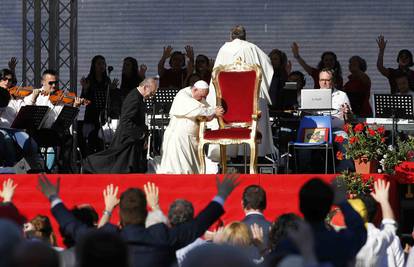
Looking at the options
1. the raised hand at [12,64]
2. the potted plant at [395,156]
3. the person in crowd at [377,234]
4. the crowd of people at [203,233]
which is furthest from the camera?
the raised hand at [12,64]

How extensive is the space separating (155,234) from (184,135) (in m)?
6.58

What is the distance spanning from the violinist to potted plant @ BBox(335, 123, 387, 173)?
135 inches

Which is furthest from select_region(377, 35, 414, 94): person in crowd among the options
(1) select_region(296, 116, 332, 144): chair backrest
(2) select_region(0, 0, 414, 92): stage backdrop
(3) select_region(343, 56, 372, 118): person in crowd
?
(1) select_region(296, 116, 332, 144): chair backrest

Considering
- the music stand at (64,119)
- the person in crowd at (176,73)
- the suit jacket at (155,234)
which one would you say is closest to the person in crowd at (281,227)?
the suit jacket at (155,234)

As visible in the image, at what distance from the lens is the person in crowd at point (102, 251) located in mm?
3400

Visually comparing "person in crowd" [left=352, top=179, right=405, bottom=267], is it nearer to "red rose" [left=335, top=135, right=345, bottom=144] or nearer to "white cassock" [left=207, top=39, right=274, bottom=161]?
"red rose" [left=335, top=135, right=345, bottom=144]

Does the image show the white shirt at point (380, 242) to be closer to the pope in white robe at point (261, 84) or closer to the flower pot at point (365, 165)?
the flower pot at point (365, 165)

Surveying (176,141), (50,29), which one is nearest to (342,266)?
(176,141)

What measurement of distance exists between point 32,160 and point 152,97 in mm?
1581

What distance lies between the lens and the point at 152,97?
12641mm

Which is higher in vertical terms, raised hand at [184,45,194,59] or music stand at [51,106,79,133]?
raised hand at [184,45,194,59]

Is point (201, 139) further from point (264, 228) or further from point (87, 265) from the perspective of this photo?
point (87, 265)

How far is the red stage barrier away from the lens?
10.0 metres

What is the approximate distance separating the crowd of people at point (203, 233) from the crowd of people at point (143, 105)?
511 cm
